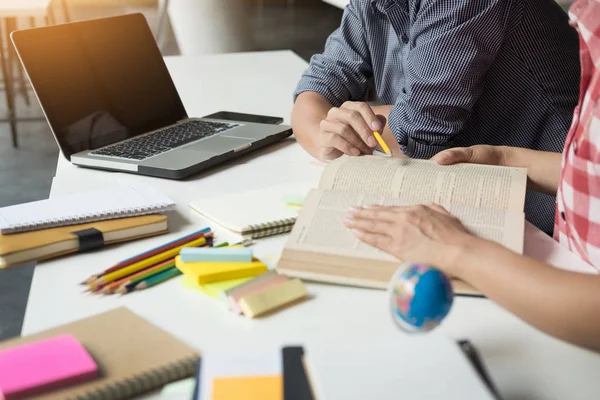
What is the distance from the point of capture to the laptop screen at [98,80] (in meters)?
1.26

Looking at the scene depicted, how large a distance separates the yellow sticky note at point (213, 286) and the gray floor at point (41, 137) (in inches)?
21.9

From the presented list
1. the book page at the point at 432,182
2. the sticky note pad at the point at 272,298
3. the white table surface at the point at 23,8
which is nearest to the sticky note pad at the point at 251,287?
the sticky note pad at the point at 272,298

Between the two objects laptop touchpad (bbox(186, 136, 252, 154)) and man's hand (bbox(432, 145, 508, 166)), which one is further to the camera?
laptop touchpad (bbox(186, 136, 252, 154))

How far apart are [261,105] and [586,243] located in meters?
0.93

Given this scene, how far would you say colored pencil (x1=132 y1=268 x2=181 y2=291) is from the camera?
0.81m

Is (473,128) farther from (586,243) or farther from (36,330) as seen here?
(36,330)

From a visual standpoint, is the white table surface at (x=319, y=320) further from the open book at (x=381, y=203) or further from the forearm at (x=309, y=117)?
the forearm at (x=309, y=117)

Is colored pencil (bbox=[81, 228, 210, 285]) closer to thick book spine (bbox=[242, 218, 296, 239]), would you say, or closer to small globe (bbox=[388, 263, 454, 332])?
thick book spine (bbox=[242, 218, 296, 239])

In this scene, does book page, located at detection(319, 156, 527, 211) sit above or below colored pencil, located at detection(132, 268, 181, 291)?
above

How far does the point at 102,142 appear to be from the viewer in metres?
1.32

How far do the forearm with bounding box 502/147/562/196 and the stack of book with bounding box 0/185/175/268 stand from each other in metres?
0.53

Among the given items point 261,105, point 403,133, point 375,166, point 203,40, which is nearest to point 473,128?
point 403,133

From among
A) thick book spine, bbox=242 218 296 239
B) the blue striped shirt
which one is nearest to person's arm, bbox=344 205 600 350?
thick book spine, bbox=242 218 296 239

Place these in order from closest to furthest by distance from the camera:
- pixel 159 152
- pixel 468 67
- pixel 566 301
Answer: pixel 566 301 < pixel 468 67 < pixel 159 152
